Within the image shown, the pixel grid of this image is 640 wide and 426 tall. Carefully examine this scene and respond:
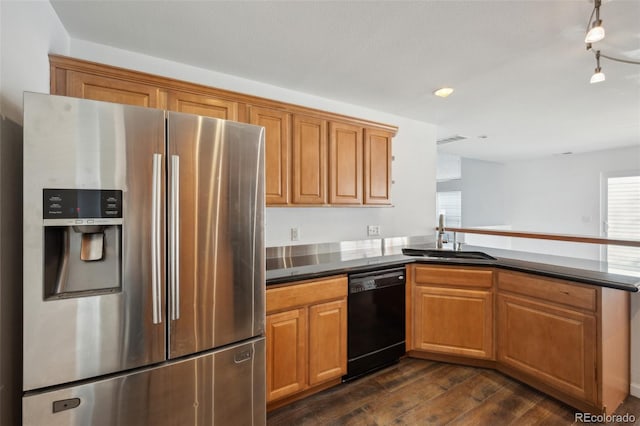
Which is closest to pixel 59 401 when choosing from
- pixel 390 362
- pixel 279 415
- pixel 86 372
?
pixel 86 372

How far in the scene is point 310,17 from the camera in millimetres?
1657

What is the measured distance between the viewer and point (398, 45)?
6.32 ft

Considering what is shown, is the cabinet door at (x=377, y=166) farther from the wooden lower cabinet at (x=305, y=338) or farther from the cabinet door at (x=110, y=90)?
the cabinet door at (x=110, y=90)

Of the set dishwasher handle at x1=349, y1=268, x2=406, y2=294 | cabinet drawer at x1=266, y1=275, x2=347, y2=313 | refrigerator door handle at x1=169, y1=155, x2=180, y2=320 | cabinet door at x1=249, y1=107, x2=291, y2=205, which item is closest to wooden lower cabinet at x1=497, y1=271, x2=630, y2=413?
dishwasher handle at x1=349, y1=268, x2=406, y2=294

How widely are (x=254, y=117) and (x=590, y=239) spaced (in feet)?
8.58

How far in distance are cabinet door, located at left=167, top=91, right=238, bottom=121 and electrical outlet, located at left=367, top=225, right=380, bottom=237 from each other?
181 centimetres

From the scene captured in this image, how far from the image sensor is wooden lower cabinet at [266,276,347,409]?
187 cm

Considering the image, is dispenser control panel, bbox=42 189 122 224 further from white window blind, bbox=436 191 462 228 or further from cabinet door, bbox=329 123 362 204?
white window blind, bbox=436 191 462 228

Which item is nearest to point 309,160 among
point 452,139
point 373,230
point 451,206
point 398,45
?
point 398,45

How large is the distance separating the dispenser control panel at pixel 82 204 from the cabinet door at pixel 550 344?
268 centimetres

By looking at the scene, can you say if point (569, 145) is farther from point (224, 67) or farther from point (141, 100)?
point (141, 100)

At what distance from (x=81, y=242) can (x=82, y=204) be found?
0.18 metres

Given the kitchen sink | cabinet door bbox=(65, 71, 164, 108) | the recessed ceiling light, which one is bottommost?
the kitchen sink

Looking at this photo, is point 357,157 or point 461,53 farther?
point 357,157
